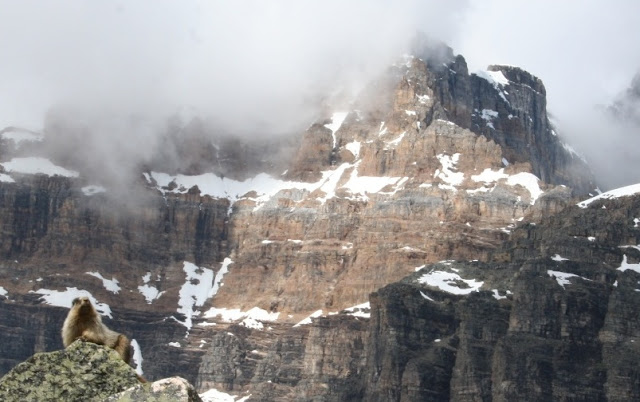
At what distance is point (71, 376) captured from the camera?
1380 cm

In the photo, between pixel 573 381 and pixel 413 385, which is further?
pixel 413 385

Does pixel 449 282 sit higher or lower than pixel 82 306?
higher

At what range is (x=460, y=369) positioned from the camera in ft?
556

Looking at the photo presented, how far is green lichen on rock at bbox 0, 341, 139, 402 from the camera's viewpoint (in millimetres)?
13625

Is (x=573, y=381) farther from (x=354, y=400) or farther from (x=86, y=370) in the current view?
(x=86, y=370)

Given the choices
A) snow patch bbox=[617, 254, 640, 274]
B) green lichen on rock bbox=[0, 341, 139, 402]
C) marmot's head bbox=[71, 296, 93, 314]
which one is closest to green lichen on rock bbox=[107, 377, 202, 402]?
green lichen on rock bbox=[0, 341, 139, 402]

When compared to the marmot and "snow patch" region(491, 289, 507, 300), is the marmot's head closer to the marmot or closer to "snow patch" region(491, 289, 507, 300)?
the marmot

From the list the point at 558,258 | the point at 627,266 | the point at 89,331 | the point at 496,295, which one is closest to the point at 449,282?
the point at 496,295

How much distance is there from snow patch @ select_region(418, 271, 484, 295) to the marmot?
558 ft

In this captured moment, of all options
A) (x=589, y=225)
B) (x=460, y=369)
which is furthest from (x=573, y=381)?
(x=589, y=225)

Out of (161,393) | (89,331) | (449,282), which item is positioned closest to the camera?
(161,393)

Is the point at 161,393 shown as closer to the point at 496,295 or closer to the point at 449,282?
the point at 496,295

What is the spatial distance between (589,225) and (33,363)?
17449 centimetres

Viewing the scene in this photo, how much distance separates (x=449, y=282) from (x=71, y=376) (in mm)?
175681
